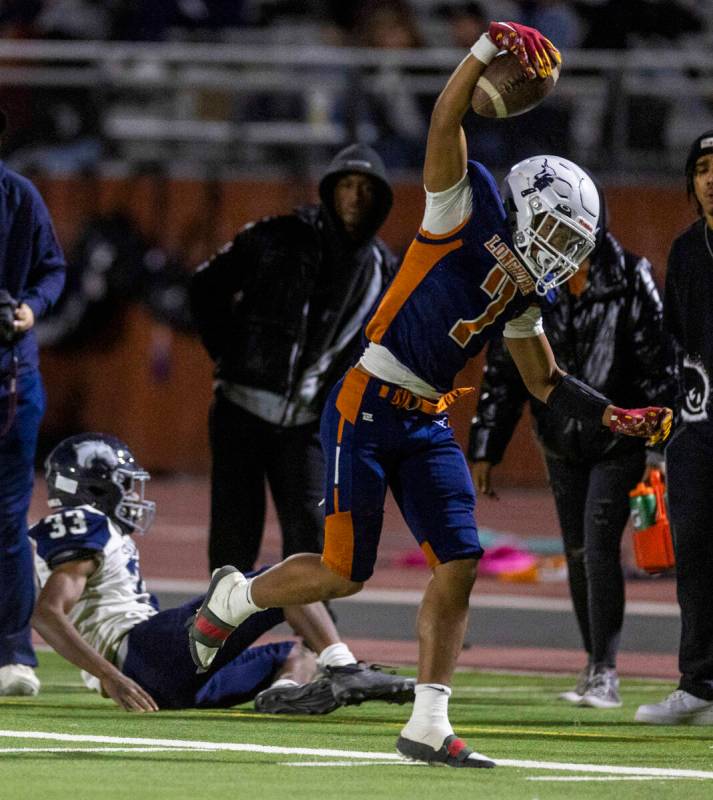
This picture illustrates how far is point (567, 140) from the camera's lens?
756 inches

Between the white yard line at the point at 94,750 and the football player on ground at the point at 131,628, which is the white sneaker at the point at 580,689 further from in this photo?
the white yard line at the point at 94,750

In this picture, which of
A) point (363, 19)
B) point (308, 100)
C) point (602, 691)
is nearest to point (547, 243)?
point (602, 691)

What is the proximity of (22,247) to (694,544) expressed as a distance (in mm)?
3213

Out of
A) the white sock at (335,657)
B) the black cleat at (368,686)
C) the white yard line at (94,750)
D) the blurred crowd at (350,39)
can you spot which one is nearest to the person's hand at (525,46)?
the black cleat at (368,686)

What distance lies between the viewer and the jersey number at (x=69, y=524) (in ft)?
26.2

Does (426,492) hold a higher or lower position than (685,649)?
higher

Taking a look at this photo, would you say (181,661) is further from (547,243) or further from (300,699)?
(547,243)

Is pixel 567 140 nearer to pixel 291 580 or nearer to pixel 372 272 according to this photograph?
pixel 372 272

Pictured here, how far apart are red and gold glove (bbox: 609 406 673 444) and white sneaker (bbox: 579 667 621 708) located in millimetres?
2323

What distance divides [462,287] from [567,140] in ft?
42.7

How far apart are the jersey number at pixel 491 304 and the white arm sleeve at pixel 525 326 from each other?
0.22 m

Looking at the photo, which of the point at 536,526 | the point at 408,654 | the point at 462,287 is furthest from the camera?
the point at 536,526

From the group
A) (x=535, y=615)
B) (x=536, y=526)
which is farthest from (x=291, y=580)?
(x=536, y=526)

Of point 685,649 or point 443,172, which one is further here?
point 685,649
